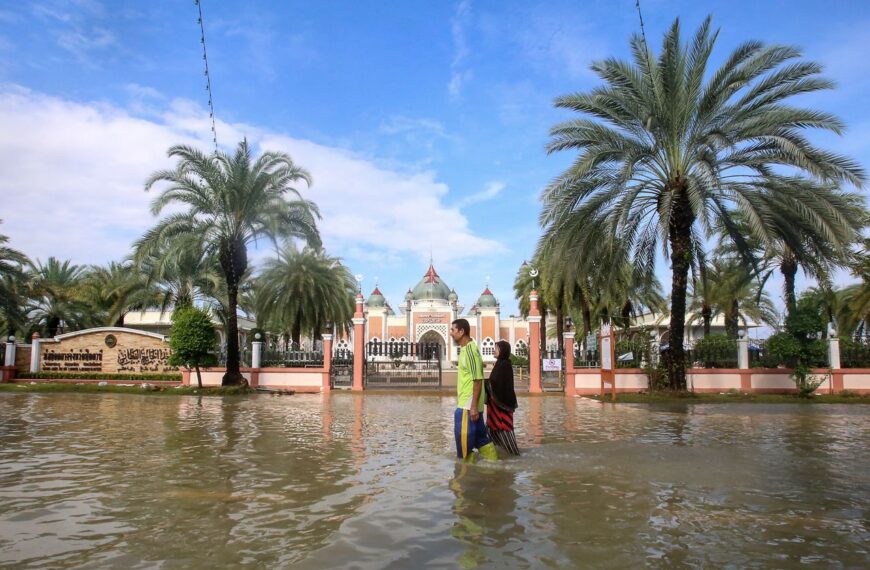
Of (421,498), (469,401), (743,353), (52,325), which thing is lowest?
(421,498)

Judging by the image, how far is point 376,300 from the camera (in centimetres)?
6150

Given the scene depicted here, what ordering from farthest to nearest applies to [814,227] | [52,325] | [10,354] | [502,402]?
[52,325]
[10,354]
[814,227]
[502,402]

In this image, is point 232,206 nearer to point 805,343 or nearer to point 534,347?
point 534,347

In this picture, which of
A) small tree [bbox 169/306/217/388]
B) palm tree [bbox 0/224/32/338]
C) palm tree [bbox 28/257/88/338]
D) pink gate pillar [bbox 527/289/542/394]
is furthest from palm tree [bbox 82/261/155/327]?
pink gate pillar [bbox 527/289/542/394]

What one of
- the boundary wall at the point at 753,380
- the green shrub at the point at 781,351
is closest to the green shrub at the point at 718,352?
the boundary wall at the point at 753,380

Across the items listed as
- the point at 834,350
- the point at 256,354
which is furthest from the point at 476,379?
the point at 834,350

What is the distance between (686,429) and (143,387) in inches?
682

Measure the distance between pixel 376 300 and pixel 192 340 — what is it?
1618 inches

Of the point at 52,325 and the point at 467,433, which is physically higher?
the point at 52,325

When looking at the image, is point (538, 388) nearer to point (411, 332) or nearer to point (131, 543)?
point (131, 543)

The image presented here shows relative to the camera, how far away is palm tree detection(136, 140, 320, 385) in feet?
66.2

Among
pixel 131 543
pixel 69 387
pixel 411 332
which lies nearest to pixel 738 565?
pixel 131 543

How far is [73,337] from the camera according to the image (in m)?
25.2

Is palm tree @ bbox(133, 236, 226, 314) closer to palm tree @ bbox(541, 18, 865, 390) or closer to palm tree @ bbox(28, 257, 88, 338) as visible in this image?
palm tree @ bbox(28, 257, 88, 338)
